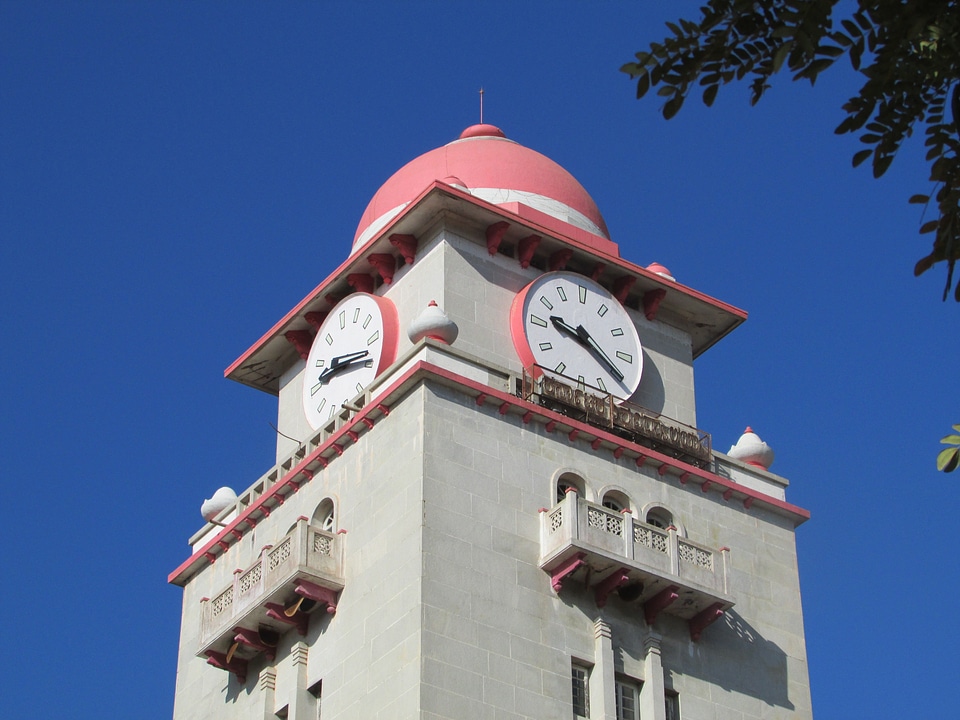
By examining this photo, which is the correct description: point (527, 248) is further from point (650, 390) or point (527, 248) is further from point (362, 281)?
point (650, 390)

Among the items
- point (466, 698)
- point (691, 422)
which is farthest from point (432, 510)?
point (691, 422)

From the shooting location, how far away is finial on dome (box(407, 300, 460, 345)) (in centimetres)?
3666

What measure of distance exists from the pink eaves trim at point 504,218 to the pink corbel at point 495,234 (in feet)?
0.62

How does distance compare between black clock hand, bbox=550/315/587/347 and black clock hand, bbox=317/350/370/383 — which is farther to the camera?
black clock hand, bbox=317/350/370/383

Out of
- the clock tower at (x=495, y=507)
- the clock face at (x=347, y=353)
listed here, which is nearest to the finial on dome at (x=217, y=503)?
the clock tower at (x=495, y=507)

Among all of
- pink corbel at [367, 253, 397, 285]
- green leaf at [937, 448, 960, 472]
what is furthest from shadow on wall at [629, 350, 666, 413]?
green leaf at [937, 448, 960, 472]

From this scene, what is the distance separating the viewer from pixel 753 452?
133ft

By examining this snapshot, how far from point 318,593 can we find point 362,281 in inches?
344

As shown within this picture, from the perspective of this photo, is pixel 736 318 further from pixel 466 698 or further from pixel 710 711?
pixel 466 698

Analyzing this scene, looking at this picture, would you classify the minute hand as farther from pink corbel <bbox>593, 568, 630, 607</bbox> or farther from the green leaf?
the green leaf

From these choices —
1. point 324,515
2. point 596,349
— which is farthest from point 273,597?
point 596,349

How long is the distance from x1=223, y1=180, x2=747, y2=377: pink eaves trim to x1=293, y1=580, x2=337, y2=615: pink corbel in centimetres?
858

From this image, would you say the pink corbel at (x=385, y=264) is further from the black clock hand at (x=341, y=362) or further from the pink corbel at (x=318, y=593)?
the pink corbel at (x=318, y=593)

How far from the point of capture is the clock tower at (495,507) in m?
34.3
